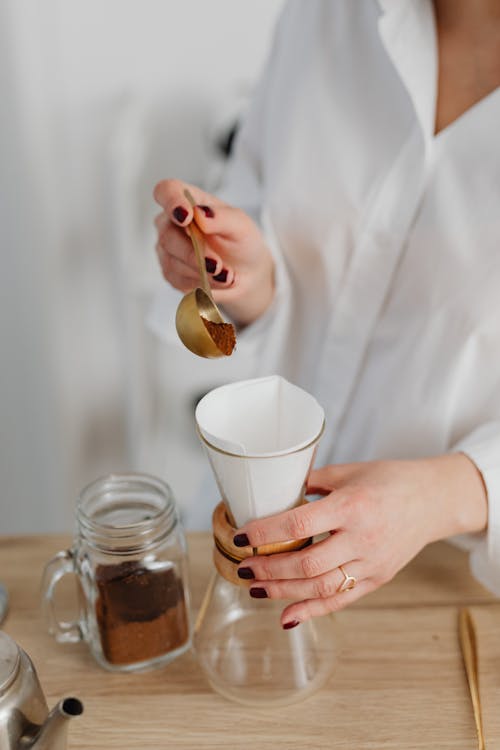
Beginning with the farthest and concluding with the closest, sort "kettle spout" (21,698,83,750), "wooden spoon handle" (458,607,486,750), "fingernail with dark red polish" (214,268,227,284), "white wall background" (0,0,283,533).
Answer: "white wall background" (0,0,283,533) → "fingernail with dark red polish" (214,268,227,284) → "wooden spoon handle" (458,607,486,750) → "kettle spout" (21,698,83,750)

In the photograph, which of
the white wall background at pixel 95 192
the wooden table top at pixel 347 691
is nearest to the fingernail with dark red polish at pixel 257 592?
the wooden table top at pixel 347 691

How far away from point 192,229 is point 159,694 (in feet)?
1.22

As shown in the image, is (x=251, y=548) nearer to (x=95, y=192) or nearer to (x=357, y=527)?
(x=357, y=527)

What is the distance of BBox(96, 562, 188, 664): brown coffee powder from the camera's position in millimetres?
654

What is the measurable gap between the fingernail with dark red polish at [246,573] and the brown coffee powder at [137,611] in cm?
9

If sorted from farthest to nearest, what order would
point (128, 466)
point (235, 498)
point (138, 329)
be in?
point (128, 466)
point (138, 329)
point (235, 498)

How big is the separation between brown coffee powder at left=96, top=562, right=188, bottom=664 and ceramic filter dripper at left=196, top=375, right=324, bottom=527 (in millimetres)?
99

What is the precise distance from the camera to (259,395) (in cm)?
63

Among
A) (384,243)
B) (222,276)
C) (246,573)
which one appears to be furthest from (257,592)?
(384,243)

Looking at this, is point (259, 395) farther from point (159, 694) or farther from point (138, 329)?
point (138, 329)

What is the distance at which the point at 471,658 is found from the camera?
0.69 metres

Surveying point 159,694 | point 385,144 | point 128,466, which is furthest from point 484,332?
point 128,466

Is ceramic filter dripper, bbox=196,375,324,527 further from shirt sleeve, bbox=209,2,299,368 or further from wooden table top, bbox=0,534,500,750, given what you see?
shirt sleeve, bbox=209,2,299,368

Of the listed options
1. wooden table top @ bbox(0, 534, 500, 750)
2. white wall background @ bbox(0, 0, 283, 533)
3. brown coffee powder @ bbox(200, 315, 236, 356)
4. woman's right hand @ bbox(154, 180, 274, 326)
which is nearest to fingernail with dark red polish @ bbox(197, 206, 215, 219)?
woman's right hand @ bbox(154, 180, 274, 326)
